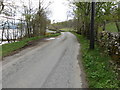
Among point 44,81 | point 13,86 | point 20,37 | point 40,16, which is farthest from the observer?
point 40,16

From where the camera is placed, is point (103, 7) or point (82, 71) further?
point (103, 7)

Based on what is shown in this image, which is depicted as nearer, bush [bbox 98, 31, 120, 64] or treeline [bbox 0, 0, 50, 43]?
bush [bbox 98, 31, 120, 64]

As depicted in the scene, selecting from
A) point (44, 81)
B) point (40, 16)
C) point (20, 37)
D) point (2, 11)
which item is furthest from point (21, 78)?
point (40, 16)

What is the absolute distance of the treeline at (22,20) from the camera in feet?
41.3

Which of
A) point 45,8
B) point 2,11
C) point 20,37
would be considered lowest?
point 20,37

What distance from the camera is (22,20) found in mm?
17172

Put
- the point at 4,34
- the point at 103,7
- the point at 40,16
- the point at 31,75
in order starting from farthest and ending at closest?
1. the point at 40,16
2. the point at 4,34
3. the point at 103,7
4. the point at 31,75

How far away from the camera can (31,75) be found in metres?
4.26

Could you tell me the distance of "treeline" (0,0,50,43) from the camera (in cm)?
1257

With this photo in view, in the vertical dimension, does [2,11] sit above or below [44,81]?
above

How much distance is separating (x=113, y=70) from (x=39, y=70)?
2974 mm

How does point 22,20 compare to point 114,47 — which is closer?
point 114,47

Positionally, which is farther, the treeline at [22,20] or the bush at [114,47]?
the treeline at [22,20]

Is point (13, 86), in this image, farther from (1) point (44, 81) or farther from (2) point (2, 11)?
(2) point (2, 11)
